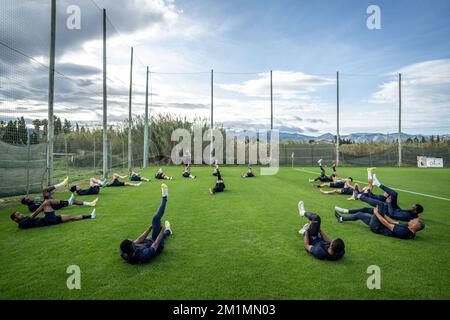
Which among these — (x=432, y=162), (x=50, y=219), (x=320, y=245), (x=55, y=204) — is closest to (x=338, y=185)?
(x=320, y=245)

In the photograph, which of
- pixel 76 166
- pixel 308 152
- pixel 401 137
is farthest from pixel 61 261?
pixel 401 137

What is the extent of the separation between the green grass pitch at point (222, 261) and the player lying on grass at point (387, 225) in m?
0.18

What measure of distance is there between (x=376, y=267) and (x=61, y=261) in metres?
5.48

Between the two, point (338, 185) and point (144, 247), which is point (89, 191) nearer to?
point (144, 247)

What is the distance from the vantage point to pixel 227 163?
38.0 meters

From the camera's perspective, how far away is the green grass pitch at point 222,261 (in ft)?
13.9

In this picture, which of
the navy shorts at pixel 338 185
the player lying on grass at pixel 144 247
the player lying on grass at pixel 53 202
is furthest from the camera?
the navy shorts at pixel 338 185

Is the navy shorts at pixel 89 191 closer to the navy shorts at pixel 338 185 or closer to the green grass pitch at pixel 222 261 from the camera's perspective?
the green grass pitch at pixel 222 261

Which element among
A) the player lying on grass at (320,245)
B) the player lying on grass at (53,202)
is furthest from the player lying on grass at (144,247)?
the player lying on grass at (53,202)

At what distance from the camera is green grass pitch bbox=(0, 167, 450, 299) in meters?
4.23

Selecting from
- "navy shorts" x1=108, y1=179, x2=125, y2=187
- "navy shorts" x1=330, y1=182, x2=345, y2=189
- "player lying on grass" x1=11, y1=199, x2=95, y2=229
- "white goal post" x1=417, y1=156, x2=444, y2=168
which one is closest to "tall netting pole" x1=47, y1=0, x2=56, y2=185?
"navy shorts" x1=108, y1=179, x2=125, y2=187

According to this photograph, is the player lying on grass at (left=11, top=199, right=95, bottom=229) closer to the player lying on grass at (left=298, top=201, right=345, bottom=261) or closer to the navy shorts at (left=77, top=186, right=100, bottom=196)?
the navy shorts at (left=77, top=186, right=100, bottom=196)

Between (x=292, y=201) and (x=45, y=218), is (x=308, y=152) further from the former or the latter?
(x=45, y=218)

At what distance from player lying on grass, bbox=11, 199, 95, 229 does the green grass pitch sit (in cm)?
26
